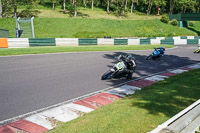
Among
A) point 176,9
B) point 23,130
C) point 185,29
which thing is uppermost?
point 176,9

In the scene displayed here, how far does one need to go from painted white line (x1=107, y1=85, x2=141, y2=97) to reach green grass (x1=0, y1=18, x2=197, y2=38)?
26031 mm

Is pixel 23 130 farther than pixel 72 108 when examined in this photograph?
No

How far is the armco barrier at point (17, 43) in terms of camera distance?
67.8 feet

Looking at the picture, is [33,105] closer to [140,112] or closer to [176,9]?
[140,112]

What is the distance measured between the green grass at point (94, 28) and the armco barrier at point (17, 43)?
12.6 metres

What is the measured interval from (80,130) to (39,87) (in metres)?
4.39

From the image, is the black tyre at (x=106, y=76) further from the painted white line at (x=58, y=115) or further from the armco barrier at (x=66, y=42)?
the armco barrier at (x=66, y=42)

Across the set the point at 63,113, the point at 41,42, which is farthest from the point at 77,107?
the point at 41,42

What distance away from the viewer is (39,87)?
8.51 meters

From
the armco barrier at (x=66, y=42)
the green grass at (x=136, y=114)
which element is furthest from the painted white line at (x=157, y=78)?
the armco barrier at (x=66, y=42)

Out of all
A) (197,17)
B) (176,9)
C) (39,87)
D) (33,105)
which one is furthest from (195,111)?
(176,9)

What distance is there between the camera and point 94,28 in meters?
42.1

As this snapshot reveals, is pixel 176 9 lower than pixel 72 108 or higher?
higher

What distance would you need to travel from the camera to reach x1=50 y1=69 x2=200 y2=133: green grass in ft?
15.5
